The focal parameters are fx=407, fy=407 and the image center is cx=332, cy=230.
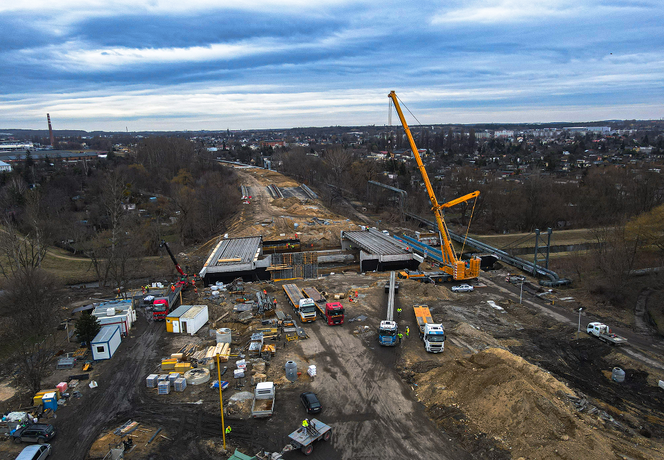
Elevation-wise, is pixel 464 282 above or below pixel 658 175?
below

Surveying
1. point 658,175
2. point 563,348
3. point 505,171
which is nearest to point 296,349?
point 563,348

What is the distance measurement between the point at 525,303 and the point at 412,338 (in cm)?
1099

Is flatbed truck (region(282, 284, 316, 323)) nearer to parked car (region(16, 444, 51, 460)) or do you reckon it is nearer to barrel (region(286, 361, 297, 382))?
barrel (region(286, 361, 297, 382))

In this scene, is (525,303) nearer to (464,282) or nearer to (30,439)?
(464,282)

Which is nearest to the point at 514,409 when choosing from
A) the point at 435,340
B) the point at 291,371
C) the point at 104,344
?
the point at 435,340

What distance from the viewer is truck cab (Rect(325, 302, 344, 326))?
23.8 meters

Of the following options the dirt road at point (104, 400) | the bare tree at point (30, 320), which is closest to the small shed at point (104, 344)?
the dirt road at point (104, 400)

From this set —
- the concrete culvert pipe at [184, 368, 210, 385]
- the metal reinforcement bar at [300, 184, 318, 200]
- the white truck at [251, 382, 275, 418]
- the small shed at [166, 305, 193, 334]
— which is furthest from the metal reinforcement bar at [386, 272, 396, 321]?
the metal reinforcement bar at [300, 184, 318, 200]

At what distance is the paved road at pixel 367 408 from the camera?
1390cm

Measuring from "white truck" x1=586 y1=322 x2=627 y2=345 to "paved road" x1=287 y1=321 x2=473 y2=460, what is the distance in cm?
1155

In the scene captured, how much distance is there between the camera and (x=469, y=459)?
528 inches

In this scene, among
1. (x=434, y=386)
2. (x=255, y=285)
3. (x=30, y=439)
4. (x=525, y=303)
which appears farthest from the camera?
(x=255, y=285)

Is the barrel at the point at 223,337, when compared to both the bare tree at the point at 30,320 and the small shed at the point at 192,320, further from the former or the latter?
the bare tree at the point at 30,320

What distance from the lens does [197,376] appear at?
18.2 m
